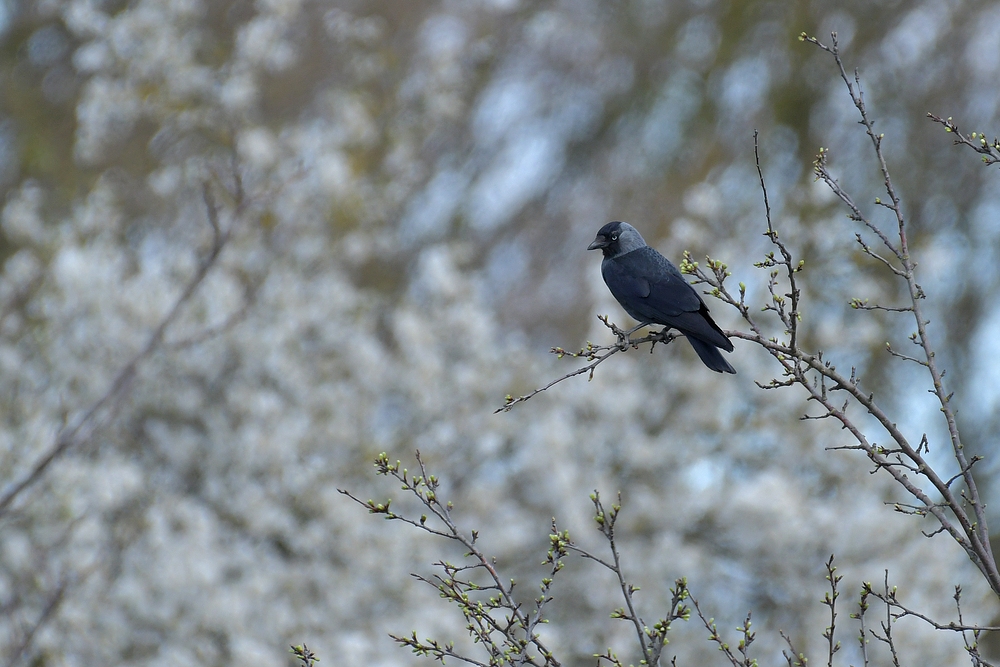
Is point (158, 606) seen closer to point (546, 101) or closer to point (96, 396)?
point (96, 396)

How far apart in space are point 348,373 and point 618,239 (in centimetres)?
376

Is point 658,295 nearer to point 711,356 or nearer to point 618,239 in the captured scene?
point 711,356

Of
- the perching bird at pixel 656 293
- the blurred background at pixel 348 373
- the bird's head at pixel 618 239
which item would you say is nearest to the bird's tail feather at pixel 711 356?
the perching bird at pixel 656 293

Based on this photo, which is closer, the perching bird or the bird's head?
the perching bird

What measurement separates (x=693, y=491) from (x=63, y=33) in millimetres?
7180

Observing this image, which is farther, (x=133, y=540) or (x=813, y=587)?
(x=813, y=587)

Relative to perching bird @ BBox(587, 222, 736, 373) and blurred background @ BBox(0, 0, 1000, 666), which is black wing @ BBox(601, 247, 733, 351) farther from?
blurred background @ BBox(0, 0, 1000, 666)

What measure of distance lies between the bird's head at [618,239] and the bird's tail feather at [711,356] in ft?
3.32

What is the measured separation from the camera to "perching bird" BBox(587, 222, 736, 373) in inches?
144

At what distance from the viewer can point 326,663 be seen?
6656 millimetres

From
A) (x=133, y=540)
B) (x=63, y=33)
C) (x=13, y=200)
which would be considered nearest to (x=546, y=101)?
(x=63, y=33)

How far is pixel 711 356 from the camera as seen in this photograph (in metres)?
3.71

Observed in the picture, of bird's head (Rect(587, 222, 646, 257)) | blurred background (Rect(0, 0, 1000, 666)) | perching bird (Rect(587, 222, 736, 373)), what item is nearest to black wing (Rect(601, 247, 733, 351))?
perching bird (Rect(587, 222, 736, 373))

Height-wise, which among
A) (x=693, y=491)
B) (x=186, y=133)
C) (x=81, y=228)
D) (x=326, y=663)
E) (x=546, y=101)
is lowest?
(x=326, y=663)
